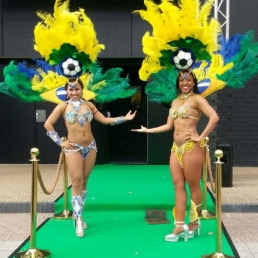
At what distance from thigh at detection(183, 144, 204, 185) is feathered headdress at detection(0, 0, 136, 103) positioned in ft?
5.41

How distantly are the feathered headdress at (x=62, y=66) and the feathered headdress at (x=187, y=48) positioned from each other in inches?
28.6

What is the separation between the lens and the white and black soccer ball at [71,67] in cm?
538

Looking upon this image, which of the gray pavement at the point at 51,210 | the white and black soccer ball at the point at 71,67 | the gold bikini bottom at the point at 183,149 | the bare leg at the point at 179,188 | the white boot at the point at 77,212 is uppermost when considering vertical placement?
the white and black soccer ball at the point at 71,67

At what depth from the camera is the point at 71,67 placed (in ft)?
17.7

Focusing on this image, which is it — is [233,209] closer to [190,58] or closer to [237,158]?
[190,58]

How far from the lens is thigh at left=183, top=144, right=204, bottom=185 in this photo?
4914 mm

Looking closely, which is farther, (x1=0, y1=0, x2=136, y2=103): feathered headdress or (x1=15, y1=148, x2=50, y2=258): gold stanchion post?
(x1=0, y1=0, x2=136, y2=103): feathered headdress

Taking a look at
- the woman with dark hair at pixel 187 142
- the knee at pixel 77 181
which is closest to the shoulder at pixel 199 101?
the woman with dark hair at pixel 187 142

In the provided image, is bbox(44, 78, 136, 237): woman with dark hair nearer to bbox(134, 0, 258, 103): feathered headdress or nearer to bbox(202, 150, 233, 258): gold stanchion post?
bbox(134, 0, 258, 103): feathered headdress

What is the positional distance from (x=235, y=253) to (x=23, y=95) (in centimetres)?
338

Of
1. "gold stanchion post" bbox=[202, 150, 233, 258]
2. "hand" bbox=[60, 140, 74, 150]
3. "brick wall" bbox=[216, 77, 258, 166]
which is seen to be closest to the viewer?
"gold stanchion post" bbox=[202, 150, 233, 258]

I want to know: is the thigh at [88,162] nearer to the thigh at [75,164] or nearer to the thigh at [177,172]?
the thigh at [75,164]

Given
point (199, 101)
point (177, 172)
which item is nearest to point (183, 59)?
point (199, 101)

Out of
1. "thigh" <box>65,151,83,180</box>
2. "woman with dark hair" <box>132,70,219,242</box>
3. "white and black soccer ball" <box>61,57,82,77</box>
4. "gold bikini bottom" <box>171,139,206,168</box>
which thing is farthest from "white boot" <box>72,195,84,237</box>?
"white and black soccer ball" <box>61,57,82,77</box>
